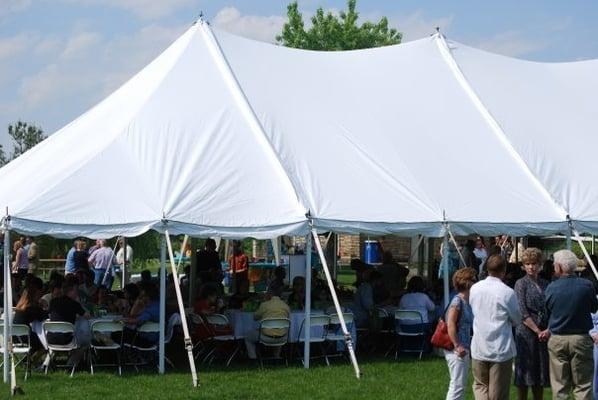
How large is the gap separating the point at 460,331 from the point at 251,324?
Answer: 482cm

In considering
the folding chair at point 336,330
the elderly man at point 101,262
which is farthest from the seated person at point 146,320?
the elderly man at point 101,262

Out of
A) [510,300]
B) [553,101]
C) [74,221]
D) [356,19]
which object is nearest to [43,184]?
[74,221]

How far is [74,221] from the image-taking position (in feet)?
36.9

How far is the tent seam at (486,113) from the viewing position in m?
13.7

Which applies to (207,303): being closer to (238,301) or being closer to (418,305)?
(238,301)

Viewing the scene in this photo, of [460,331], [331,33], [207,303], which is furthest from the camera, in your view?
[331,33]

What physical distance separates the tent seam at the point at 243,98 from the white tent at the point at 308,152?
0.07 ft

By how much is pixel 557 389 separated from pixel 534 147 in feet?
21.9

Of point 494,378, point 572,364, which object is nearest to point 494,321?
point 494,378

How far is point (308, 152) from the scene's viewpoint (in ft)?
43.1

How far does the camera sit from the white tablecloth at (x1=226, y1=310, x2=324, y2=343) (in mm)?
12398

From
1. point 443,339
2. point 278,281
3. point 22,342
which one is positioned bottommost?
point 22,342

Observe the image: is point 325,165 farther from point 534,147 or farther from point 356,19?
point 356,19

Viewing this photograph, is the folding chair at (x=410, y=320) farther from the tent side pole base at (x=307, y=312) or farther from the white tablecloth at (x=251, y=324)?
the tent side pole base at (x=307, y=312)
